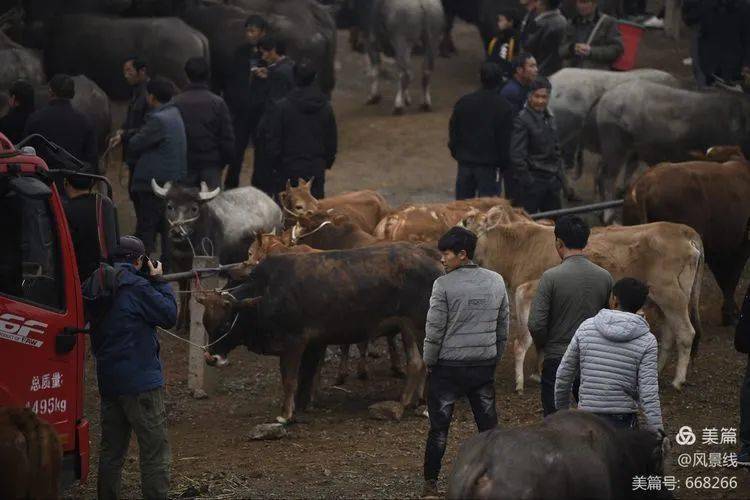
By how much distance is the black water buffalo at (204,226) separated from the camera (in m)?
13.6

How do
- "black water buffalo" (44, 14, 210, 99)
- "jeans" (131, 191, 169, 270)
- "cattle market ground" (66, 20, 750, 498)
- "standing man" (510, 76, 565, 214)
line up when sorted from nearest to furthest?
"cattle market ground" (66, 20, 750, 498), "jeans" (131, 191, 169, 270), "standing man" (510, 76, 565, 214), "black water buffalo" (44, 14, 210, 99)

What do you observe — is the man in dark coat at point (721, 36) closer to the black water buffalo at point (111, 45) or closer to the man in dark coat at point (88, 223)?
the black water buffalo at point (111, 45)

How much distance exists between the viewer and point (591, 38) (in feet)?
64.5

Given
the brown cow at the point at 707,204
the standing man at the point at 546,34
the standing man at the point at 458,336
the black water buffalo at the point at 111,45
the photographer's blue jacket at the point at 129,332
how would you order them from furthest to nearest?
the black water buffalo at the point at 111,45
the standing man at the point at 546,34
the brown cow at the point at 707,204
the standing man at the point at 458,336
the photographer's blue jacket at the point at 129,332

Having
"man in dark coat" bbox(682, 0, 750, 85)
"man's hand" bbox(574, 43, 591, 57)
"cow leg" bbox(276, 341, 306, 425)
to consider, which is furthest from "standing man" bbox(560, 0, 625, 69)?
"cow leg" bbox(276, 341, 306, 425)

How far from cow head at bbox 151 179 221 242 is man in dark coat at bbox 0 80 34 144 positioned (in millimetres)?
1442

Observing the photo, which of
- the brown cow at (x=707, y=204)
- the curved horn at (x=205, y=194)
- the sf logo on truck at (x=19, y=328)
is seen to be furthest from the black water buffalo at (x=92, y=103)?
the sf logo on truck at (x=19, y=328)

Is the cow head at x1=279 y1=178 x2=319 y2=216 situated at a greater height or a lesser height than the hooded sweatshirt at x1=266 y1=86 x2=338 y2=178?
lesser

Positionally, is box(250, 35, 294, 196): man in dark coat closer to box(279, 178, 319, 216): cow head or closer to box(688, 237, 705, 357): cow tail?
box(279, 178, 319, 216): cow head

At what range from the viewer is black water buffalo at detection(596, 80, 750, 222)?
17.2m

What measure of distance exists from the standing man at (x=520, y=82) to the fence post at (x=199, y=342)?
4.88 meters

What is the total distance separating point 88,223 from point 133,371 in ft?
4.94

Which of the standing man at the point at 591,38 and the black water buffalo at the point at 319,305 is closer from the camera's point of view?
the black water buffalo at the point at 319,305

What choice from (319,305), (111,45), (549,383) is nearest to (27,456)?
(549,383)
